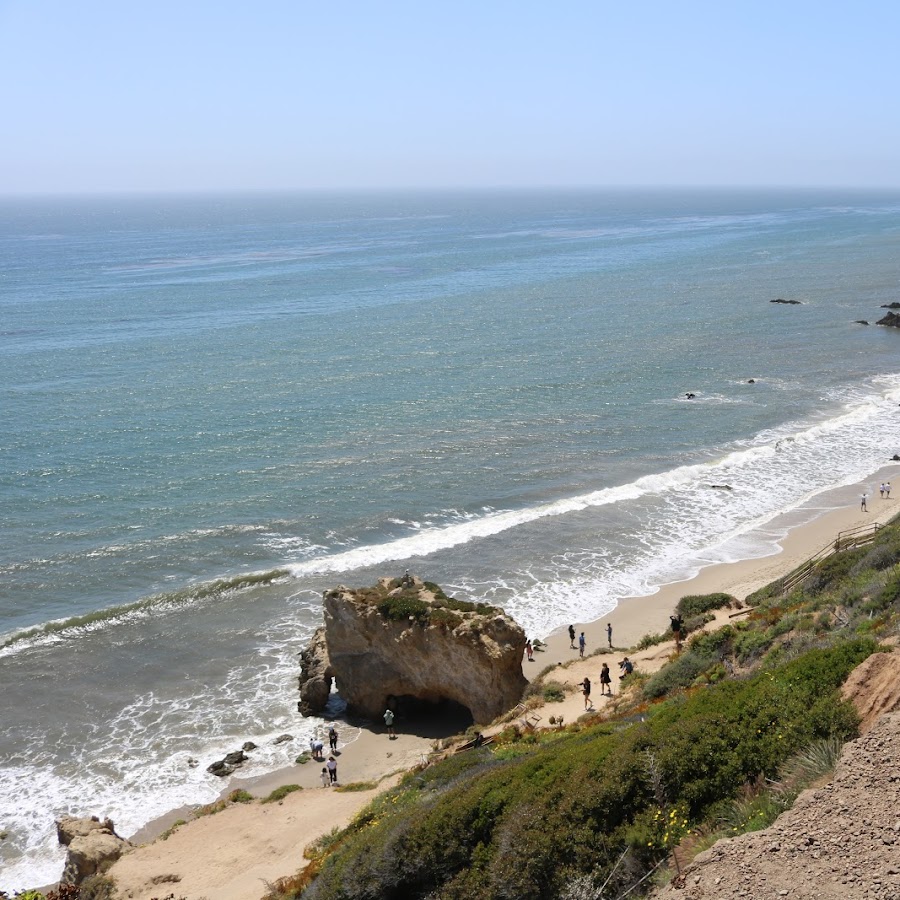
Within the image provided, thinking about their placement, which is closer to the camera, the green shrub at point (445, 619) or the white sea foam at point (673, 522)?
the green shrub at point (445, 619)

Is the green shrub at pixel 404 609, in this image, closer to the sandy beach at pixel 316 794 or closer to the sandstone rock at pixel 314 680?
the sandstone rock at pixel 314 680

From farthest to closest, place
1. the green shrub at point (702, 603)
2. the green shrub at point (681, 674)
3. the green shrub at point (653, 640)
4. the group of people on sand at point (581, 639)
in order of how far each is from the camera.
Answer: the group of people on sand at point (581, 639), the green shrub at point (702, 603), the green shrub at point (653, 640), the green shrub at point (681, 674)

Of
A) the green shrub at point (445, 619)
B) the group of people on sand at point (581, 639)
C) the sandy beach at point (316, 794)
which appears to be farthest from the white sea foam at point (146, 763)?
the group of people on sand at point (581, 639)

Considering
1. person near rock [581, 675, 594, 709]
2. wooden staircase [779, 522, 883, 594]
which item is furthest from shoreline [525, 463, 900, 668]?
person near rock [581, 675, 594, 709]

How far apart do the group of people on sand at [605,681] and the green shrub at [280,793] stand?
7295mm

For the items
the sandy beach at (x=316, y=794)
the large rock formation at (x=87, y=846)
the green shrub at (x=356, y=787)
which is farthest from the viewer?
the green shrub at (x=356, y=787)

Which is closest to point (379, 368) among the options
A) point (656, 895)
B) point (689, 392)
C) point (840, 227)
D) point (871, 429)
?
point (689, 392)

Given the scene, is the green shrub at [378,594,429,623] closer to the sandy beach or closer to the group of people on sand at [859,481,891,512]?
the sandy beach

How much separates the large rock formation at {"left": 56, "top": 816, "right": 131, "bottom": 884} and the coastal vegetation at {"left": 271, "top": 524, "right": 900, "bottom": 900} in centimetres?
533

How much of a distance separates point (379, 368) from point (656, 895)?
5193cm

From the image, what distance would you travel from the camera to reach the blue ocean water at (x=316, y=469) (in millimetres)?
26391

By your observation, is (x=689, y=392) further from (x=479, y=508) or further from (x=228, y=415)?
(x=228, y=415)

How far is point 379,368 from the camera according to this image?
59.8 m

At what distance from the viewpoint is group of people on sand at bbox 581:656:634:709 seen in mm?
22375
